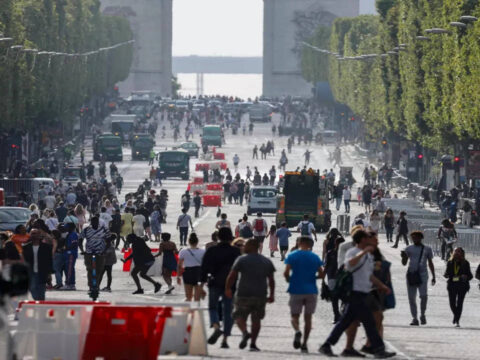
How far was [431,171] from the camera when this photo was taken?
86562 mm

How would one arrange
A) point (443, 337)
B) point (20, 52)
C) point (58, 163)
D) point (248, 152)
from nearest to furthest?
1. point (443, 337)
2. point (20, 52)
3. point (58, 163)
4. point (248, 152)

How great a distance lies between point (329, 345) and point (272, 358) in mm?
886

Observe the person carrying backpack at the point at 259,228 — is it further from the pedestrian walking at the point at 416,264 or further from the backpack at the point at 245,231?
the pedestrian walking at the point at 416,264

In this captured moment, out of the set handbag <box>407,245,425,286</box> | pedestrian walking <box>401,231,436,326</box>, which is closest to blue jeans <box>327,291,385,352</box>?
pedestrian walking <box>401,231,436,326</box>

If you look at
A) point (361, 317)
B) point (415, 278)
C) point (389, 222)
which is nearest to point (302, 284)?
point (361, 317)

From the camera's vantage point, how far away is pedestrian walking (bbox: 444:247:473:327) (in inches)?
1045

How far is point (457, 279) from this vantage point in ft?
87.8

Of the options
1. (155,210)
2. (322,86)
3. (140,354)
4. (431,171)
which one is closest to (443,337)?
(140,354)

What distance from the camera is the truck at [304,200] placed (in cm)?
6134

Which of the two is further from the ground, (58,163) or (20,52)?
(20,52)

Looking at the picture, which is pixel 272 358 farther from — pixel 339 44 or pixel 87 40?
pixel 339 44

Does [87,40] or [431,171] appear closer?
[431,171]

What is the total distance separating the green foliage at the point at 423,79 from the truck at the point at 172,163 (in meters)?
11.7

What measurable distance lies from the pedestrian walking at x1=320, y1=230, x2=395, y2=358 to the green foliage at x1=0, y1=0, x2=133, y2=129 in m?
56.7
